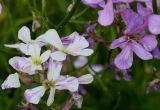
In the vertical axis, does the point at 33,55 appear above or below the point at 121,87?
above

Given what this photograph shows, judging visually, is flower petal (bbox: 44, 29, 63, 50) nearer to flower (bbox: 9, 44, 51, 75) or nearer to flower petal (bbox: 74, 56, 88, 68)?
flower (bbox: 9, 44, 51, 75)

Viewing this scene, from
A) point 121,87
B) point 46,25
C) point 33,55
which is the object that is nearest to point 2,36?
point 121,87

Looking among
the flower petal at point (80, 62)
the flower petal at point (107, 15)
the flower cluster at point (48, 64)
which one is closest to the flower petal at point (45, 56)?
the flower cluster at point (48, 64)

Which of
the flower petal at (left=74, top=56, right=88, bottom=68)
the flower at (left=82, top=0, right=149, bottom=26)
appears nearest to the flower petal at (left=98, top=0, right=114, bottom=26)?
the flower at (left=82, top=0, right=149, bottom=26)

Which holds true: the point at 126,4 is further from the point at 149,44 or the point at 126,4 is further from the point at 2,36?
the point at 2,36

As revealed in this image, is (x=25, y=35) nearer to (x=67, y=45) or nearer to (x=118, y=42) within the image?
(x=67, y=45)
